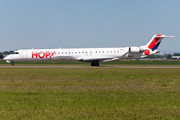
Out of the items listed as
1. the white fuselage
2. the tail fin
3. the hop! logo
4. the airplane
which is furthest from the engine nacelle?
the hop! logo

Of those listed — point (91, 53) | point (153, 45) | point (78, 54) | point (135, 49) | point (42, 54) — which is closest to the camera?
point (135, 49)

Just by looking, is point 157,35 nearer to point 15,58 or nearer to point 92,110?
point 15,58

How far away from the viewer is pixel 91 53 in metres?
40.1

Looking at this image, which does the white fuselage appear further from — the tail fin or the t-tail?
the tail fin

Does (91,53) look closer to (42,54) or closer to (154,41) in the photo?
(42,54)

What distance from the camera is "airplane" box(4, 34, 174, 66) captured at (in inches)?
1554

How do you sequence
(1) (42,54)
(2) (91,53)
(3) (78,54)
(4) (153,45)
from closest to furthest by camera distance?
(1) (42,54) < (3) (78,54) < (2) (91,53) < (4) (153,45)

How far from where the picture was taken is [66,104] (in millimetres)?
→ 8859

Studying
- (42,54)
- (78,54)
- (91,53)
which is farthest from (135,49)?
(42,54)

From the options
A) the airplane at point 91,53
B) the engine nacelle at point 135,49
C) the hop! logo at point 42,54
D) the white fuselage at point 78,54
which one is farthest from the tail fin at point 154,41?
the hop! logo at point 42,54

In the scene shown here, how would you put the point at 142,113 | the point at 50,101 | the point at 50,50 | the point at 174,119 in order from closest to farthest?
the point at 174,119 → the point at 142,113 → the point at 50,101 → the point at 50,50

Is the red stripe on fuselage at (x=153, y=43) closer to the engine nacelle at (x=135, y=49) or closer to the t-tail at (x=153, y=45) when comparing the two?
the t-tail at (x=153, y=45)

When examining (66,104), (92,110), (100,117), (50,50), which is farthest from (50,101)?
(50,50)

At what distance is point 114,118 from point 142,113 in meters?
1.14
